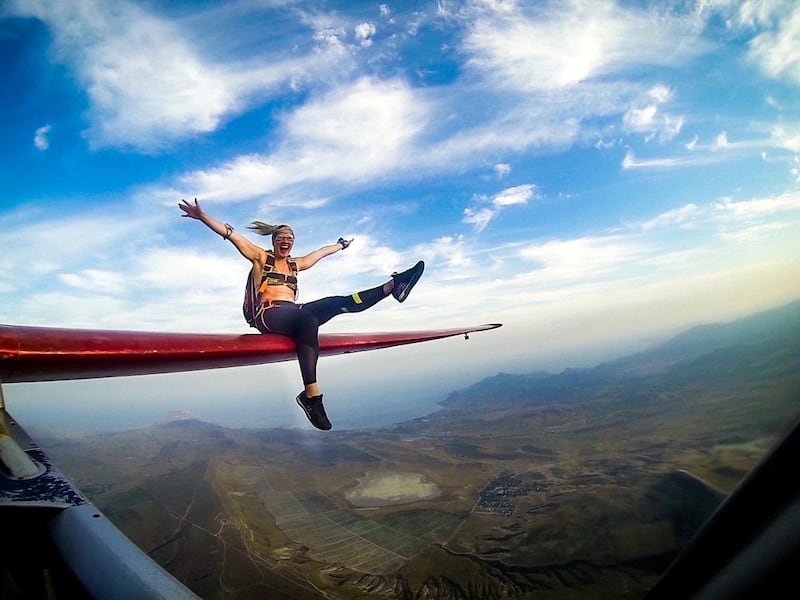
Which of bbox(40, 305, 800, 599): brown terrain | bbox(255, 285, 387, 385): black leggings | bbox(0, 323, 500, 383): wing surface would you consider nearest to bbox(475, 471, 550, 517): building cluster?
bbox(40, 305, 800, 599): brown terrain

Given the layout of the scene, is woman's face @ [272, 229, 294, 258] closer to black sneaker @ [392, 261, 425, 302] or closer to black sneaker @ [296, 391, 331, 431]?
black sneaker @ [392, 261, 425, 302]

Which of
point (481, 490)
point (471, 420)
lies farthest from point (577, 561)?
point (471, 420)

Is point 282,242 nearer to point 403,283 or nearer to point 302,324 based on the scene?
point 302,324

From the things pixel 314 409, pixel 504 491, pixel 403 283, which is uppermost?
pixel 403 283

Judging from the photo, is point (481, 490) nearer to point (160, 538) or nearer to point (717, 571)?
point (160, 538)

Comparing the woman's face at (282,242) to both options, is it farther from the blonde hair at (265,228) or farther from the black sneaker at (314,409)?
the black sneaker at (314,409)

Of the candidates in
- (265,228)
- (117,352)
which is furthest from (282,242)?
(117,352)

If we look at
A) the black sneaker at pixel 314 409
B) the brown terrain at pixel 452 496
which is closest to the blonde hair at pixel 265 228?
the black sneaker at pixel 314 409
